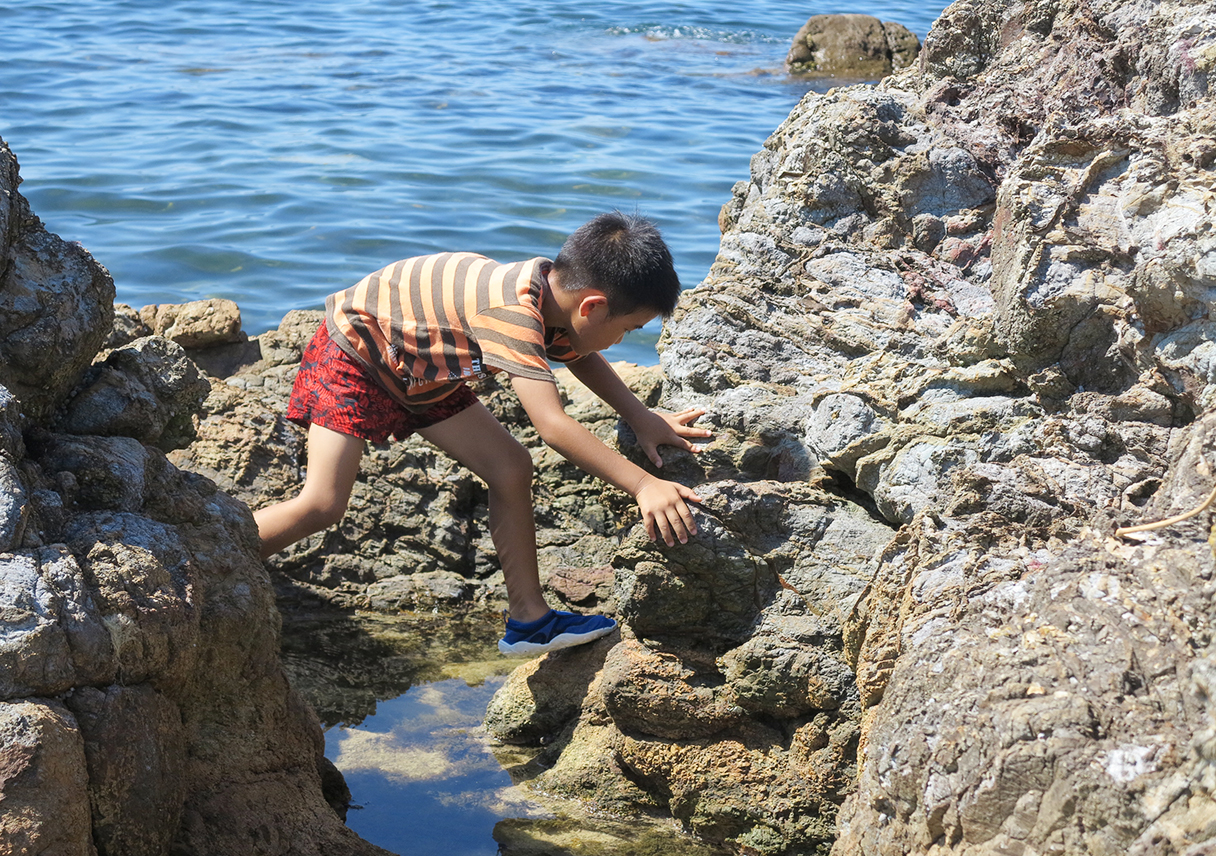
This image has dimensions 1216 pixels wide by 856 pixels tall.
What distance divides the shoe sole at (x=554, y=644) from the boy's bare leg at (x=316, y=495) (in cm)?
65

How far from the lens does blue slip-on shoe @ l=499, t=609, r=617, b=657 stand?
3082 mm

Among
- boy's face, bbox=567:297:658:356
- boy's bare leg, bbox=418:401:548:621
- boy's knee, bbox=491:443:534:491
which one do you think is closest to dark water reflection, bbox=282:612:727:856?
boy's bare leg, bbox=418:401:548:621

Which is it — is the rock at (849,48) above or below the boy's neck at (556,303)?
above

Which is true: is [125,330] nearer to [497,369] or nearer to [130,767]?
[497,369]

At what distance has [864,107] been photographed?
3.55m

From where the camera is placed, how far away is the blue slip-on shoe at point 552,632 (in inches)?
121

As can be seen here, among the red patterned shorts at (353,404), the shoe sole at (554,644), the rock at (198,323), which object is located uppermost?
the red patterned shorts at (353,404)

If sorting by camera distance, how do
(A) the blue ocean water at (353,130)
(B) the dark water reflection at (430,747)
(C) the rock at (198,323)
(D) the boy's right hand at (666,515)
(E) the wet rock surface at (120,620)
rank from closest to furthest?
(E) the wet rock surface at (120,620)
(D) the boy's right hand at (666,515)
(B) the dark water reflection at (430,747)
(C) the rock at (198,323)
(A) the blue ocean water at (353,130)

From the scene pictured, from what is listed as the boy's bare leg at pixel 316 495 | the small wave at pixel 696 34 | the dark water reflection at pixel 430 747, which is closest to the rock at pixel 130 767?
the dark water reflection at pixel 430 747

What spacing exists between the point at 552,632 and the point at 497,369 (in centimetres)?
73

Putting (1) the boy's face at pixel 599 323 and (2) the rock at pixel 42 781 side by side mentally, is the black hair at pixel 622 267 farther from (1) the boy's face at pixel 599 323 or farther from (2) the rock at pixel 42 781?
(2) the rock at pixel 42 781

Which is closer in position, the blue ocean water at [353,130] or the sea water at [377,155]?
the sea water at [377,155]

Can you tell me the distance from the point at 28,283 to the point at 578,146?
8358 millimetres

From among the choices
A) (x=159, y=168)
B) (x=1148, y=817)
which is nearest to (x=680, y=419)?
(x=1148, y=817)
